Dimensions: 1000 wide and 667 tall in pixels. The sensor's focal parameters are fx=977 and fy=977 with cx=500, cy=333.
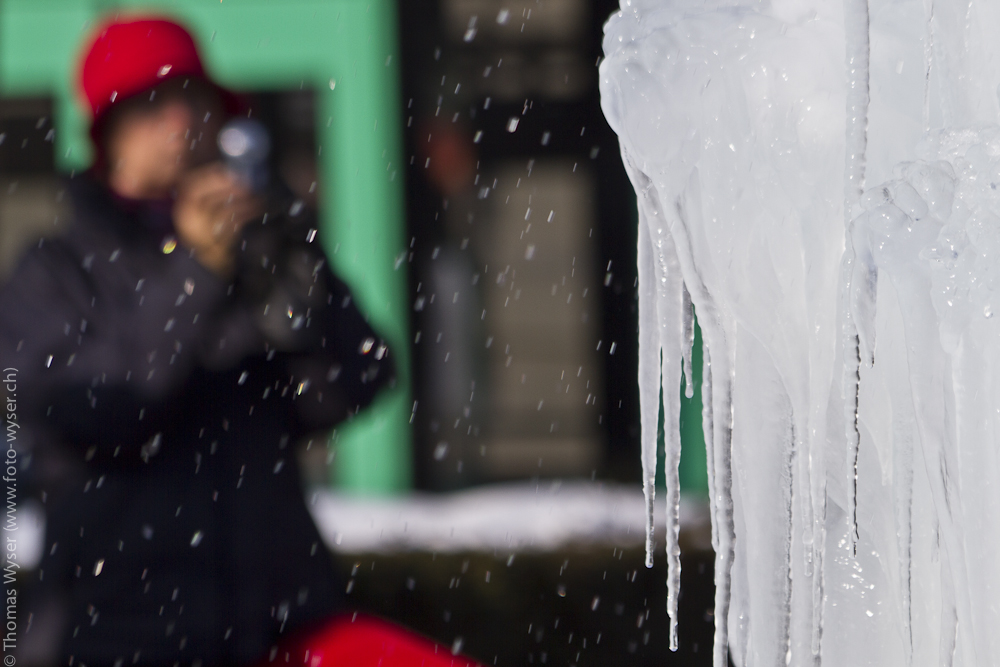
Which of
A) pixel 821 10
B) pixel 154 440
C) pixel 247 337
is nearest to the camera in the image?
pixel 821 10

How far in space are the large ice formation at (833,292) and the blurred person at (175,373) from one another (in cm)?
122

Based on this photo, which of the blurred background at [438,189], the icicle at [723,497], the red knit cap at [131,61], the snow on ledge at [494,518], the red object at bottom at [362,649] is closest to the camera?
the icicle at [723,497]

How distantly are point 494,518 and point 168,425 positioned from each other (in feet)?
12.1

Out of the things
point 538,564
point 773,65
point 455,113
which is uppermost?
point 773,65

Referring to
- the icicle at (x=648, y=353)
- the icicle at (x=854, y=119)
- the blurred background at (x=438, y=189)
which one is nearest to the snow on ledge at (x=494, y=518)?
the blurred background at (x=438, y=189)

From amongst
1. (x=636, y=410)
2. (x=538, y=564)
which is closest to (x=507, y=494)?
(x=636, y=410)

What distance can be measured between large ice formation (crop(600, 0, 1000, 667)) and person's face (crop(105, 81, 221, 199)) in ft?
4.95

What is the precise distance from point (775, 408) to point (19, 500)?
5675 mm

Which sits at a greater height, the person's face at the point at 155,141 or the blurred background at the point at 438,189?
the person's face at the point at 155,141

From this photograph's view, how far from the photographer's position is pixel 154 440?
6.87 ft

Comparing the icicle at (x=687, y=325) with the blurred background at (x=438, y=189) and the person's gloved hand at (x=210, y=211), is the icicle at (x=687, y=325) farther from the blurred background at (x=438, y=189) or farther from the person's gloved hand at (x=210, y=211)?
the blurred background at (x=438, y=189)

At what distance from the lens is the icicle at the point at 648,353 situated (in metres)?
1.18

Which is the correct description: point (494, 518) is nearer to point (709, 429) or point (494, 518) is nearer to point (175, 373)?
point (175, 373)

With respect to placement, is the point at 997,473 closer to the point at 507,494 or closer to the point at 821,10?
the point at 821,10
